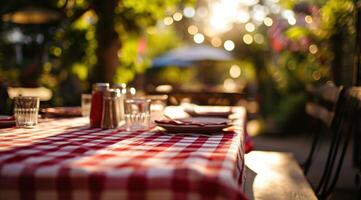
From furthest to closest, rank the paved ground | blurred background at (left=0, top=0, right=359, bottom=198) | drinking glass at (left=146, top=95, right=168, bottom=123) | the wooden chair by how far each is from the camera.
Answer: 1. blurred background at (left=0, top=0, right=359, bottom=198)
2. the paved ground
3. the wooden chair
4. drinking glass at (left=146, top=95, right=168, bottom=123)

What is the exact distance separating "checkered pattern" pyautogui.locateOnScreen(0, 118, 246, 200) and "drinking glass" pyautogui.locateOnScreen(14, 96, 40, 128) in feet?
1.77

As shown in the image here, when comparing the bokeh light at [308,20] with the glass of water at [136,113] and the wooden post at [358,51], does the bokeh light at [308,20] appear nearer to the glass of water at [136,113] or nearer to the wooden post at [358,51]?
the wooden post at [358,51]

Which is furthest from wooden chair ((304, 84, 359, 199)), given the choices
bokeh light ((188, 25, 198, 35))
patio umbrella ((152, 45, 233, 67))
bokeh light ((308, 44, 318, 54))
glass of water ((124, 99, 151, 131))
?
→ bokeh light ((188, 25, 198, 35))

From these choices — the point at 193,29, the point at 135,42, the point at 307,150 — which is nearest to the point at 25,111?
the point at 307,150

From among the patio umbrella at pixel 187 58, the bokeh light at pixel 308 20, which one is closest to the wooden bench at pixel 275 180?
the bokeh light at pixel 308 20

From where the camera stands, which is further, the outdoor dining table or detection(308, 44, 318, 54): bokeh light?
detection(308, 44, 318, 54): bokeh light

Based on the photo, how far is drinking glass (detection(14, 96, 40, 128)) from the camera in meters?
2.00

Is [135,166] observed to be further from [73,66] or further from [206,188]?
[73,66]

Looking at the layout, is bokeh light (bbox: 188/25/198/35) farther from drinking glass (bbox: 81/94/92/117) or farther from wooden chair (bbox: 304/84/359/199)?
drinking glass (bbox: 81/94/92/117)

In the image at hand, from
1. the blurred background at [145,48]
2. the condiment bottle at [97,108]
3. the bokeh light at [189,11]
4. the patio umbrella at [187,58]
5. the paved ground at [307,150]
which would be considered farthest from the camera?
the patio umbrella at [187,58]

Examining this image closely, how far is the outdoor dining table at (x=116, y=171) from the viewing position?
1.08 metres

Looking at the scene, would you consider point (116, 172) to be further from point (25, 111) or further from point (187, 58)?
point (187, 58)

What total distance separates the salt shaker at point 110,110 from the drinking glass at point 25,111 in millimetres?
288

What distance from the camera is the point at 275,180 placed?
7.89ft
